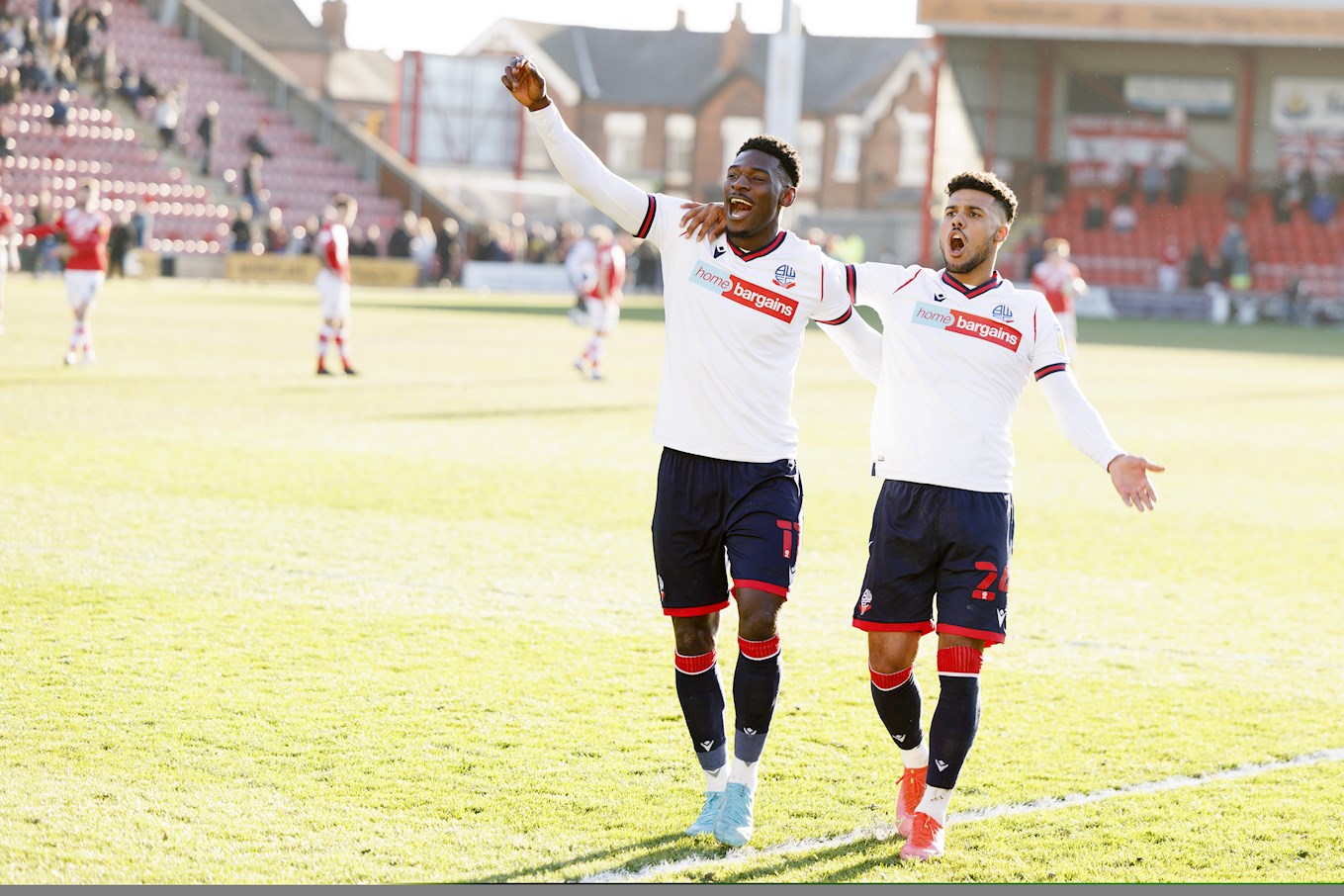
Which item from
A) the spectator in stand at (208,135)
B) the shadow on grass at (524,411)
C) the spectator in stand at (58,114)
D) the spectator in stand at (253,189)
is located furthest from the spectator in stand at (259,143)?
the shadow on grass at (524,411)

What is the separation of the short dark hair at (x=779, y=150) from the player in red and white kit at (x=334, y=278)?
14.7 meters

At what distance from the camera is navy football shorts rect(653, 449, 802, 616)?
17.0ft

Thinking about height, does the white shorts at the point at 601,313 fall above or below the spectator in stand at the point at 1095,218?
below

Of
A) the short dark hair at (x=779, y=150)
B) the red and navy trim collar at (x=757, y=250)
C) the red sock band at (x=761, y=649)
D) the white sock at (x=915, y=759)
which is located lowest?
the white sock at (x=915, y=759)

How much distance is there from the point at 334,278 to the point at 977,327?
15524 millimetres

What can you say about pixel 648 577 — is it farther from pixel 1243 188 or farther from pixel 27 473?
pixel 1243 188

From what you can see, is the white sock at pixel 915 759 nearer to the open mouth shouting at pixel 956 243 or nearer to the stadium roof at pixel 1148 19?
the open mouth shouting at pixel 956 243

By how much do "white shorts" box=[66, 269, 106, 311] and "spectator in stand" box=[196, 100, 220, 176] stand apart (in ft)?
84.3

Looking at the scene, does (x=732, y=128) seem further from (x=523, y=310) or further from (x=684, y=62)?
(x=523, y=310)

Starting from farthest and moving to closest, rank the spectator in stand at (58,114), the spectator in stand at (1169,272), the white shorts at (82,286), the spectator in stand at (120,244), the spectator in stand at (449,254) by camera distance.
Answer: the spectator in stand at (1169,272), the spectator in stand at (449,254), the spectator in stand at (58,114), the spectator in stand at (120,244), the white shorts at (82,286)

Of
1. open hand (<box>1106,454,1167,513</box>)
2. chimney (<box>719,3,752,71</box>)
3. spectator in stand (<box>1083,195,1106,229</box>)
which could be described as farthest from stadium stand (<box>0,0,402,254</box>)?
open hand (<box>1106,454,1167,513</box>)

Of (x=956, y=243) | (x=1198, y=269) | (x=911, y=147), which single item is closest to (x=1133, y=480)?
(x=956, y=243)

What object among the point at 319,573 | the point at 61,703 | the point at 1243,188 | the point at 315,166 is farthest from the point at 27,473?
the point at 1243,188

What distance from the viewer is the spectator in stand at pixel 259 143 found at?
47.0 metres
